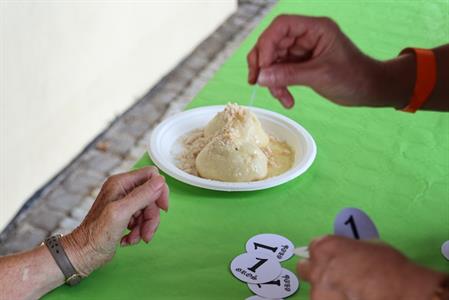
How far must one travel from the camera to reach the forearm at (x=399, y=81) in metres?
1.31

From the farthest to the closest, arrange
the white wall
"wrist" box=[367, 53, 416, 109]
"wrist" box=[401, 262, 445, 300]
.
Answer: the white wall
"wrist" box=[367, 53, 416, 109]
"wrist" box=[401, 262, 445, 300]

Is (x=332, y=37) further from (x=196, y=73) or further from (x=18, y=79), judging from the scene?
(x=196, y=73)

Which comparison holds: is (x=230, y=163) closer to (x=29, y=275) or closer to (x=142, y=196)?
(x=142, y=196)

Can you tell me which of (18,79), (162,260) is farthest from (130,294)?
(18,79)

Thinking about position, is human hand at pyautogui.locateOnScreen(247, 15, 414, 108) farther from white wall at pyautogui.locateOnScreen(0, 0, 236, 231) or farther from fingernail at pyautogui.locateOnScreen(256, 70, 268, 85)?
white wall at pyautogui.locateOnScreen(0, 0, 236, 231)

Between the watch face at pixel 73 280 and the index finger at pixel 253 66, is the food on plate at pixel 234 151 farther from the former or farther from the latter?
the watch face at pixel 73 280

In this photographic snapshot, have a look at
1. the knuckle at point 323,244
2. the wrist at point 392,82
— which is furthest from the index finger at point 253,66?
the knuckle at point 323,244

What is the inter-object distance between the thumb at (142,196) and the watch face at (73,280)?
0.13 metres

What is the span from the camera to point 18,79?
2.14m

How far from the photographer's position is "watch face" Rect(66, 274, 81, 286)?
1.03 m

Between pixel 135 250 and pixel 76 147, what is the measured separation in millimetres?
1643

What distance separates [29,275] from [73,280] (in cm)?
7

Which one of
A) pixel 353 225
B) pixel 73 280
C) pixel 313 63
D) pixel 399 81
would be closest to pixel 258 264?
pixel 353 225

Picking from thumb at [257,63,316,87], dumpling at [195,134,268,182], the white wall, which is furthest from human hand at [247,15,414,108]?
the white wall
